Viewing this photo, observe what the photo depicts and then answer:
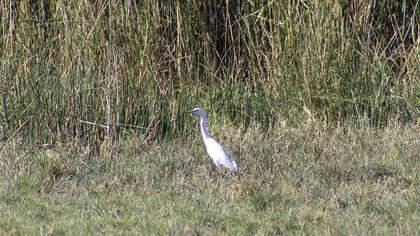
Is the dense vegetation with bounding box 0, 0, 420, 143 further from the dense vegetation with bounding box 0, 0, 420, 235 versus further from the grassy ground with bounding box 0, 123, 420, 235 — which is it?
the grassy ground with bounding box 0, 123, 420, 235

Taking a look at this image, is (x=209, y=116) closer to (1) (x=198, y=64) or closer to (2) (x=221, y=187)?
(1) (x=198, y=64)

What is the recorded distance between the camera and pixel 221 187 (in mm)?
5117

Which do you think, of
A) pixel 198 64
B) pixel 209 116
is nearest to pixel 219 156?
pixel 209 116

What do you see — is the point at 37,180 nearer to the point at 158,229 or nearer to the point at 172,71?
the point at 158,229

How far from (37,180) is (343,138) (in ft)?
7.26

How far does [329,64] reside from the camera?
7109 millimetres

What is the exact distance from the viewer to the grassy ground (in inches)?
176

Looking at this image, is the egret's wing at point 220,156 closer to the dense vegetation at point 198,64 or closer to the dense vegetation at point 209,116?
the dense vegetation at point 209,116

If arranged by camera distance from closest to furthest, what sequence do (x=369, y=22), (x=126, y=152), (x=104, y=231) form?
(x=104, y=231)
(x=126, y=152)
(x=369, y=22)

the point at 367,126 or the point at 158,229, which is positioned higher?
the point at 158,229

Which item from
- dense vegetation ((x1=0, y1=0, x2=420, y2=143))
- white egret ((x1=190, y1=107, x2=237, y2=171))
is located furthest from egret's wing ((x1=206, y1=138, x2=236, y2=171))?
dense vegetation ((x1=0, y1=0, x2=420, y2=143))

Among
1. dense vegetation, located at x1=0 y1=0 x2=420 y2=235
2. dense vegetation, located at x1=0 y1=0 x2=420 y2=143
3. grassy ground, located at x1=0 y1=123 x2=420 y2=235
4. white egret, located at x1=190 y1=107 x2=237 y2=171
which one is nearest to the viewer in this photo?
grassy ground, located at x1=0 y1=123 x2=420 y2=235

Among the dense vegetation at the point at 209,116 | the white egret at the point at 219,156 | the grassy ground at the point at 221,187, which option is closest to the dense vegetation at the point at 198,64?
the dense vegetation at the point at 209,116

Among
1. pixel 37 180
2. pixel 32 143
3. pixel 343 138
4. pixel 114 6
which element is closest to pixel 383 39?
pixel 343 138
